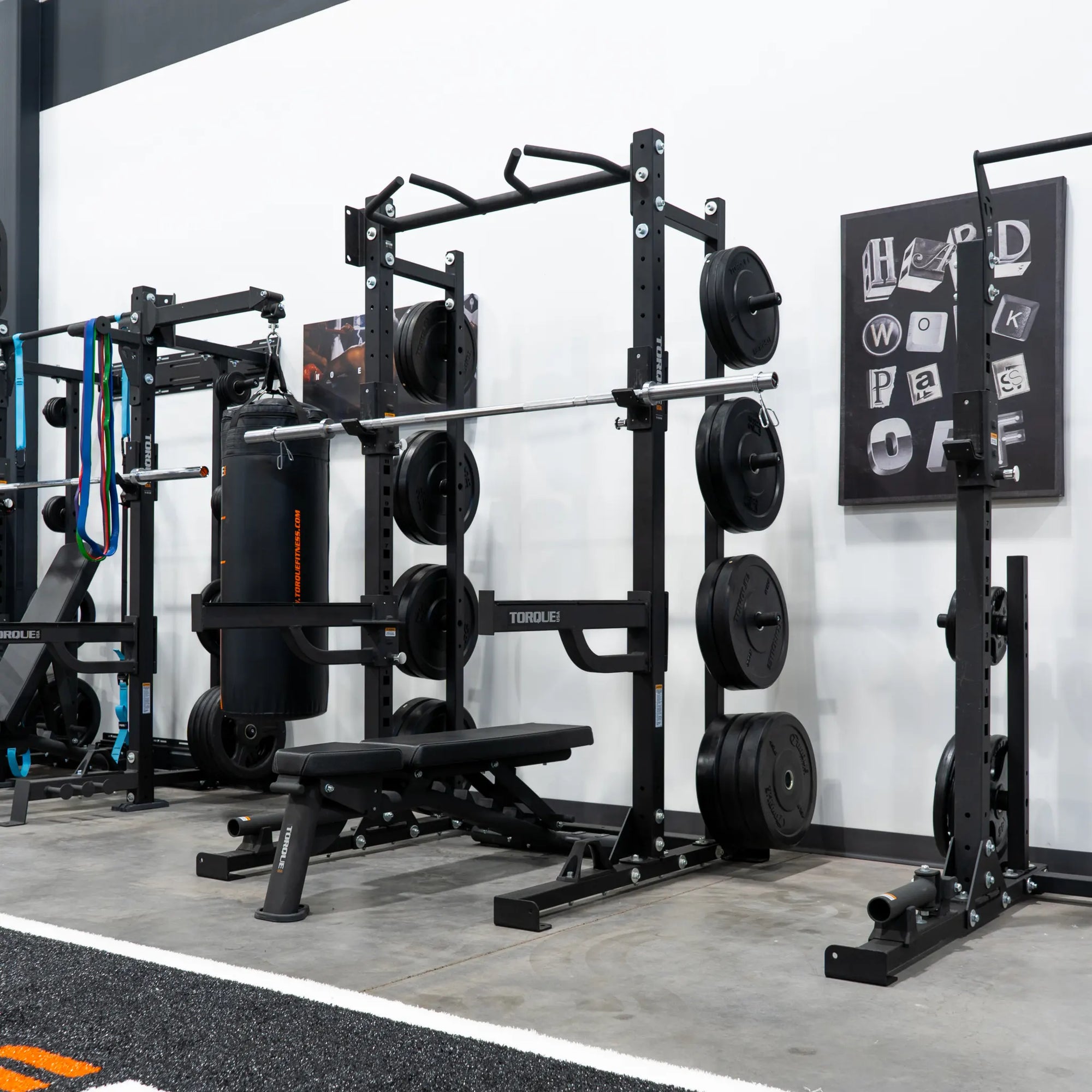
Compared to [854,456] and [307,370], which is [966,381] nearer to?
[854,456]

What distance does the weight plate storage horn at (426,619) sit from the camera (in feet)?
14.2

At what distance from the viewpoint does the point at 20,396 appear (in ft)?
17.2

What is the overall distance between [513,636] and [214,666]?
1.73m

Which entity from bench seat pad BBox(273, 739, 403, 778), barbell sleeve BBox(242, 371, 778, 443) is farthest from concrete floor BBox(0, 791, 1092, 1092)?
barbell sleeve BBox(242, 371, 778, 443)

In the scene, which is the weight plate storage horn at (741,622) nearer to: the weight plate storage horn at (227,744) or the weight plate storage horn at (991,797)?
the weight plate storage horn at (991,797)

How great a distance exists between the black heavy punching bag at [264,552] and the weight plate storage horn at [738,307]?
1.63m

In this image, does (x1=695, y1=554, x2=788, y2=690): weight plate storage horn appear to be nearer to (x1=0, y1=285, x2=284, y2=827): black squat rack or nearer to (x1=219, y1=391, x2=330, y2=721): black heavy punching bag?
(x1=219, y1=391, x2=330, y2=721): black heavy punching bag

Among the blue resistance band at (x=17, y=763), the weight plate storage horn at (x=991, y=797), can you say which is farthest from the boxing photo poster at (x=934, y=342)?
the blue resistance band at (x=17, y=763)

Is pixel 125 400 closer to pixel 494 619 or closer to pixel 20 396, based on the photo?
pixel 20 396

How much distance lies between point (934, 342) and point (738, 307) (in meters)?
0.76

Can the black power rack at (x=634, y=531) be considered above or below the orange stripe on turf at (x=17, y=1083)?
above

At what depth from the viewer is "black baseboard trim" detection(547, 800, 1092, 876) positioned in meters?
3.77

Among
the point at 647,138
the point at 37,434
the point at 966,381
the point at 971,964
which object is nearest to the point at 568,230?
the point at 647,138

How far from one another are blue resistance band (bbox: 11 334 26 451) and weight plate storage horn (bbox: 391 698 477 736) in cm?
200
